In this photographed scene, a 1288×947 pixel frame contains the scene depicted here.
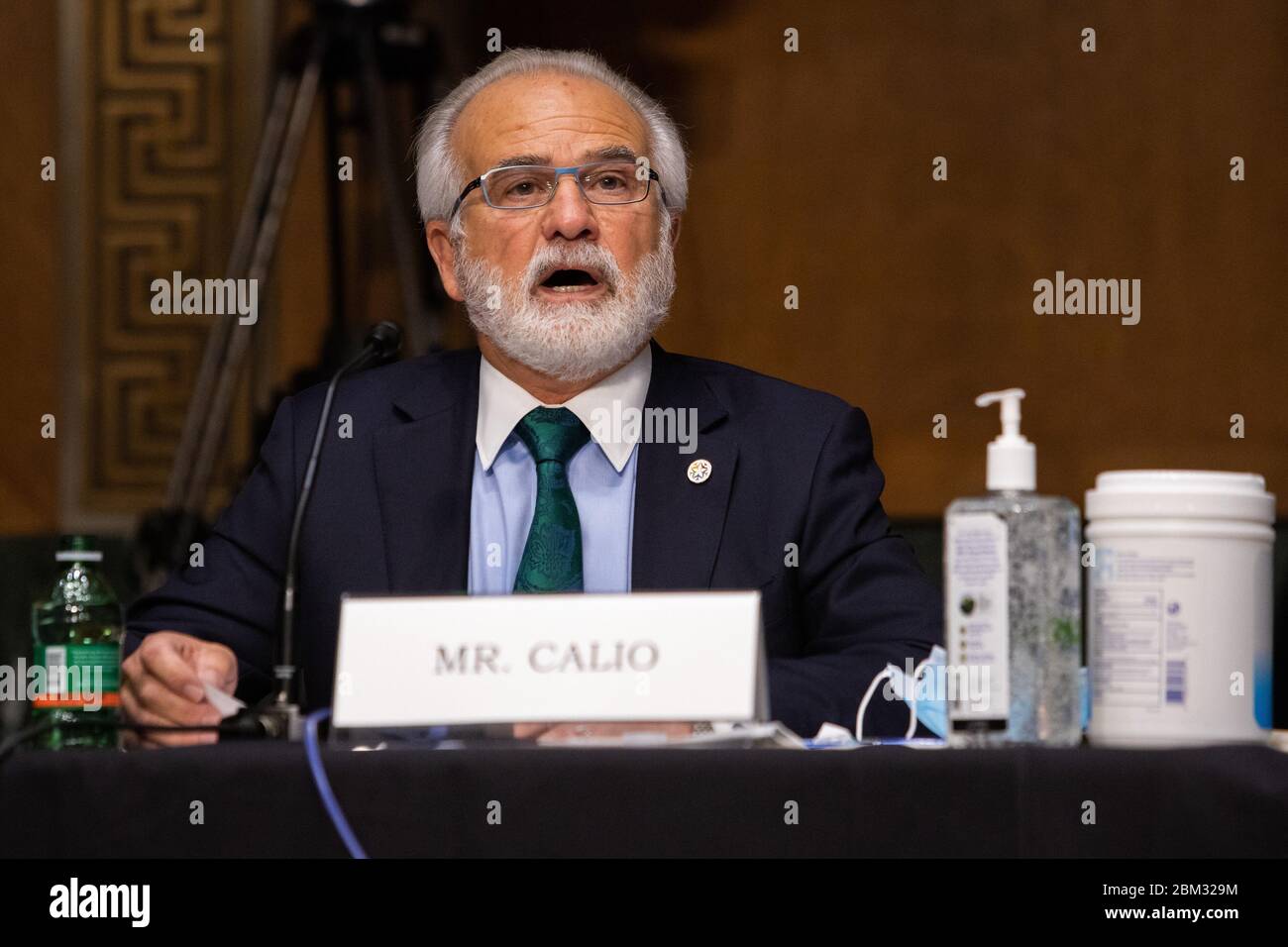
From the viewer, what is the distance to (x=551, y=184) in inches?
85.9

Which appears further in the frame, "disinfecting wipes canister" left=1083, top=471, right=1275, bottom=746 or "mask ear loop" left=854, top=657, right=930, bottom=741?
"mask ear loop" left=854, top=657, right=930, bottom=741

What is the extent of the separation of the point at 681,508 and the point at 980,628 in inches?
34.3

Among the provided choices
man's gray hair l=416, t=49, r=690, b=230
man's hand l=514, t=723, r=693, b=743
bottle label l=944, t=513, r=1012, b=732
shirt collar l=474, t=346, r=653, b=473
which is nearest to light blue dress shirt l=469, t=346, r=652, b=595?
shirt collar l=474, t=346, r=653, b=473

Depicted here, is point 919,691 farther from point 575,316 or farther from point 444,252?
point 444,252

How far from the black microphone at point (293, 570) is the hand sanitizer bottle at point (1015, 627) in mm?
501

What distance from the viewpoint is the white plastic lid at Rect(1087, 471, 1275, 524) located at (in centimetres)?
120

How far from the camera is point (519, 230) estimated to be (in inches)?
86.0

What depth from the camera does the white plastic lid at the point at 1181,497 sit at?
3.94 ft

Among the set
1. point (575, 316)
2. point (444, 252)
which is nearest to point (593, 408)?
point (575, 316)

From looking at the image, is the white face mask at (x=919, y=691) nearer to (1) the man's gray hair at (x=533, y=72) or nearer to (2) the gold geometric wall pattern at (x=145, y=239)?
(1) the man's gray hair at (x=533, y=72)

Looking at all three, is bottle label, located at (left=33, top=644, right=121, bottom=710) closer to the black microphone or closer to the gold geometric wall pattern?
the black microphone

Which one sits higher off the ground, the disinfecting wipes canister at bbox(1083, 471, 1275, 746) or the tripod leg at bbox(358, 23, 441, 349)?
the tripod leg at bbox(358, 23, 441, 349)

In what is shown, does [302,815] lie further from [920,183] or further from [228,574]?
[920,183]

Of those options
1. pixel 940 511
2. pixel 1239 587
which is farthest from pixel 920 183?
pixel 1239 587
